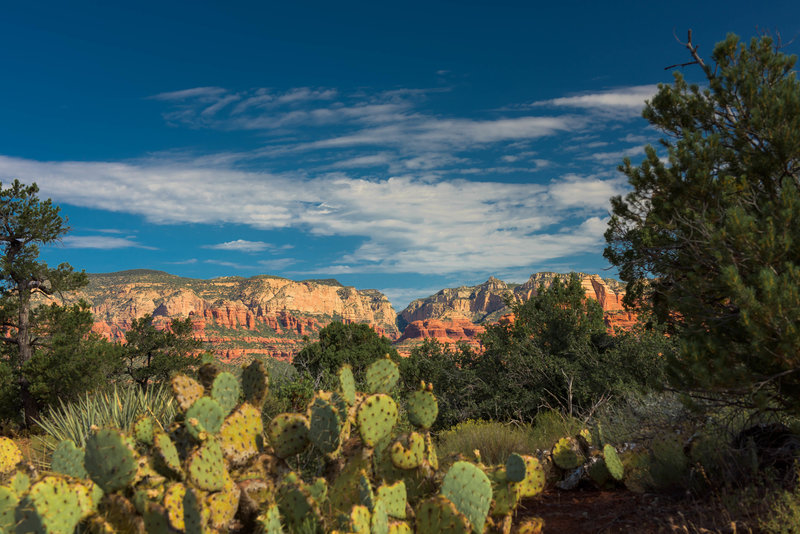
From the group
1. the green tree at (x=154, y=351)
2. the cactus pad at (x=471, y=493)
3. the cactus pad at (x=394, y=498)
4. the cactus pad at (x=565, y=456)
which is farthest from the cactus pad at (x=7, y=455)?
the green tree at (x=154, y=351)

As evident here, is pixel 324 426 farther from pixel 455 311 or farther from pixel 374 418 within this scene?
pixel 455 311

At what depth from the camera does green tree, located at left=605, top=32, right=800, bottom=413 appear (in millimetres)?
4637

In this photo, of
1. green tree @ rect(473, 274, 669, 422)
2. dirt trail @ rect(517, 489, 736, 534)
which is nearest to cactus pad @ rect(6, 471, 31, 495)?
dirt trail @ rect(517, 489, 736, 534)

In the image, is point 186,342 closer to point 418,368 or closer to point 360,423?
point 418,368

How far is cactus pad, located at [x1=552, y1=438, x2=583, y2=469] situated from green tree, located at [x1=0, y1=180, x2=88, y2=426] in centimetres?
1938

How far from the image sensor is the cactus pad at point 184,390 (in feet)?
16.0

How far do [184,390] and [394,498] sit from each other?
93.5 inches

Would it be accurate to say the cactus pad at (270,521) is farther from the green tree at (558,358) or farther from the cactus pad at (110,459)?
the green tree at (558,358)

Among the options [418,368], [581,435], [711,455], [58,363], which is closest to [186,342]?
[58,363]

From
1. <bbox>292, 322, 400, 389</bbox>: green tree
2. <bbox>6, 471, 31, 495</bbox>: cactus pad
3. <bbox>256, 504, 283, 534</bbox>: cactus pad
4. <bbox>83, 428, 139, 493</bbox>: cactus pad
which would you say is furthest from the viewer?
<bbox>292, 322, 400, 389</bbox>: green tree

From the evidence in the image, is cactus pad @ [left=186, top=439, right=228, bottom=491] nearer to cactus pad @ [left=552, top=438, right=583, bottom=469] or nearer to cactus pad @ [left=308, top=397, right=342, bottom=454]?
cactus pad @ [left=308, top=397, right=342, bottom=454]

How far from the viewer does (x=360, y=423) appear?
4.69 meters

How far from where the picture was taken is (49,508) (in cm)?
340

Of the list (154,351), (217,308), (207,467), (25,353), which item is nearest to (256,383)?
(207,467)
